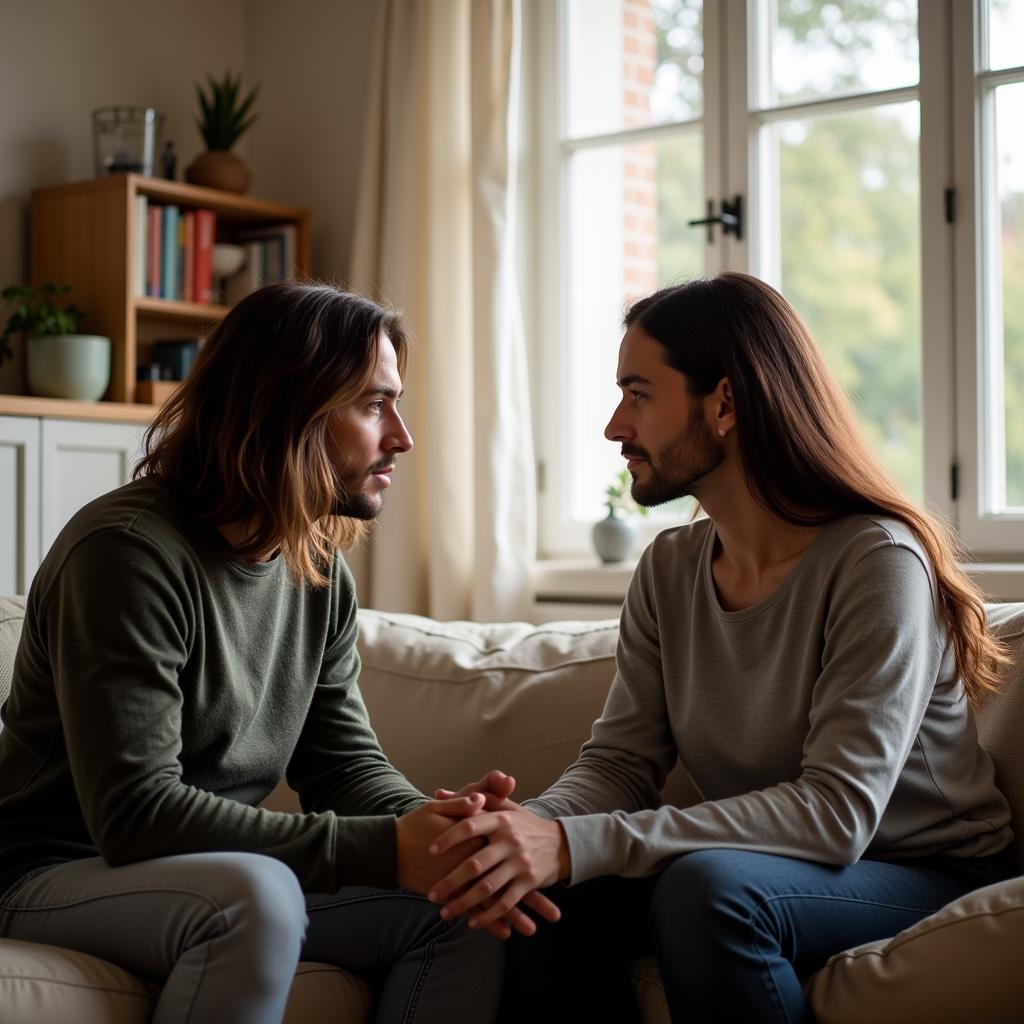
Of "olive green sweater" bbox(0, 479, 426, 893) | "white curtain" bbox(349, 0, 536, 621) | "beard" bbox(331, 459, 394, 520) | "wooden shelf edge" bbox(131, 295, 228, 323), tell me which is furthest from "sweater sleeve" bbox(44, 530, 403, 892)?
"wooden shelf edge" bbox(131, 295, 228, 323)

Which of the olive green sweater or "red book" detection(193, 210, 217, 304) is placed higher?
"red book" detection(193, 210, 217, 304)

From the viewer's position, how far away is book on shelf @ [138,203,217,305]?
3324mm

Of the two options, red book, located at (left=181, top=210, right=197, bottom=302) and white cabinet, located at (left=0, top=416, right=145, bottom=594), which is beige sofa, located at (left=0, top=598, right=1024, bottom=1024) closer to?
white cabinet, located at (left=0, top=416, right=145, bottom=594)

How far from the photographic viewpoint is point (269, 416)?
1653mm

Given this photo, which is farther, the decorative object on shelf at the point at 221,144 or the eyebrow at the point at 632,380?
the decorative object on shelf at the point at 221,144

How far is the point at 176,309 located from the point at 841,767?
7.64 feet

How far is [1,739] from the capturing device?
167 centimetres

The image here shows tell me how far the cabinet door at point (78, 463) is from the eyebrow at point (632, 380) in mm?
1481

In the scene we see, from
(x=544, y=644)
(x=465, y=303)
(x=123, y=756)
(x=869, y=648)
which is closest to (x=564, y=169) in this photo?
(x=465, y=303)

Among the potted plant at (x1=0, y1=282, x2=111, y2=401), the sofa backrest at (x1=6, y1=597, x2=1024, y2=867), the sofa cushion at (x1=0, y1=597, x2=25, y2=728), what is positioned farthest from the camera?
the potted plant at (x1=0, y1=282, x2=111, y2=401)

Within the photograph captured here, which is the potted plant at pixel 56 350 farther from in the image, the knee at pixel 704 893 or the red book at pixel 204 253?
the knee at pixel 704 893

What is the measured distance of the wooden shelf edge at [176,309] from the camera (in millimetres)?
3303

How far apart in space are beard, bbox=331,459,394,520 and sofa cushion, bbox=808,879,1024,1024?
31.2 inches

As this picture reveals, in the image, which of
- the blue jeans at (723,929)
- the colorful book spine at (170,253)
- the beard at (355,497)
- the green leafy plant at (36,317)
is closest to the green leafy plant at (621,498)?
the colorful book spine at (170,253)
